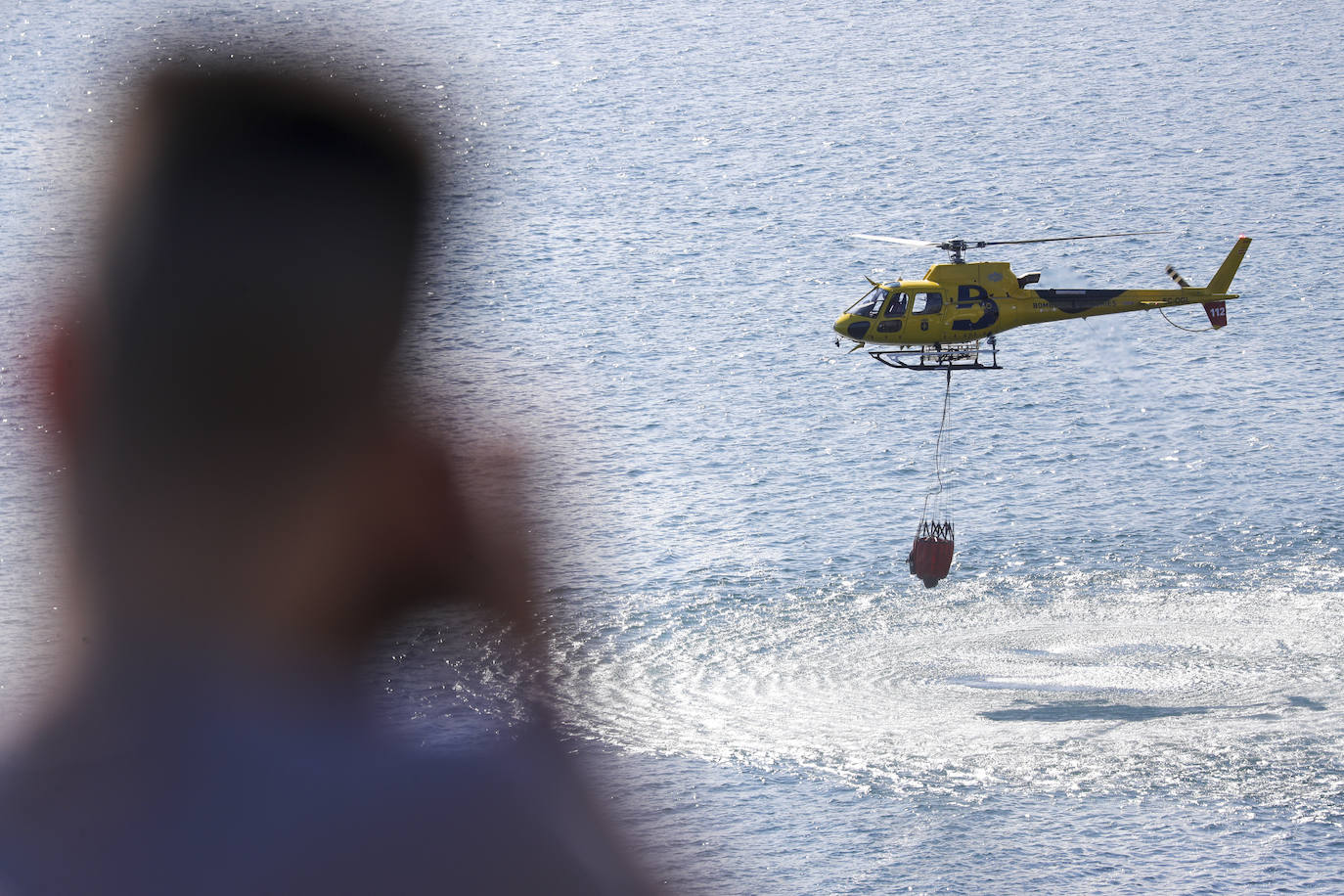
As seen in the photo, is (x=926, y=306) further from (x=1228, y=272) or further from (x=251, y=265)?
(x=251, y=265)

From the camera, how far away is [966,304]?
182ft

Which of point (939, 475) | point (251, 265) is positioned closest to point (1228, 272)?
point (939, 475)

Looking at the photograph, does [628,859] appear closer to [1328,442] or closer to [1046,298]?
[1046,298]

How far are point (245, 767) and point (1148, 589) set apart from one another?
4183 cm

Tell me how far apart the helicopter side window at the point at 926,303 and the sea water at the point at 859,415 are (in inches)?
793

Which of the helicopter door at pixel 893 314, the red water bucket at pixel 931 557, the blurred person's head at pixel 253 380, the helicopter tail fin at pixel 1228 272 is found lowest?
the blurred person's head at pixel 253 380

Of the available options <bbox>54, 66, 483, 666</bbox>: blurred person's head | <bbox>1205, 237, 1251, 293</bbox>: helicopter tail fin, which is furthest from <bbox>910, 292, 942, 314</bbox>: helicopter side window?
<bbox>54, 66, 483, 666</bbox>: blurred person's head

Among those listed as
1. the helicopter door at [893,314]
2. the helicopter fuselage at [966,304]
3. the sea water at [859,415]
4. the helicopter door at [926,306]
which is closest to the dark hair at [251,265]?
the sea water at [859,415]

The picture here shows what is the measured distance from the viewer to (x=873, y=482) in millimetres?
87375

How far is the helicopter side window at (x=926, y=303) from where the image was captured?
5503 cm

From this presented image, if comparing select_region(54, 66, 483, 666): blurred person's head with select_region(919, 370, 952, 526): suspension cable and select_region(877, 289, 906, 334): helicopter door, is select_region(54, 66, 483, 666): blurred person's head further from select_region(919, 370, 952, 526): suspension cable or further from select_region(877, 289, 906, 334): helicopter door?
select_region(877, 289, 906, 334): helicopter door

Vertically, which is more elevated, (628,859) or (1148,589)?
(1148,589)

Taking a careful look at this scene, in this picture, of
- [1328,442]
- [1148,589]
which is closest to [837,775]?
[1148,589]

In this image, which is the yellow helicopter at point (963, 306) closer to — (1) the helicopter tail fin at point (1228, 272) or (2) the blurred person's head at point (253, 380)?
(1) the helicopter tail fin at point (1228, 272)
